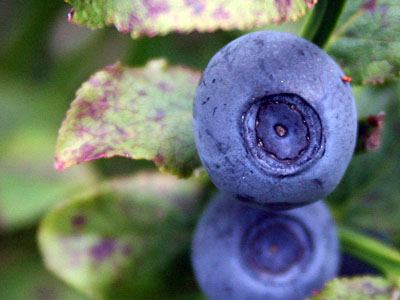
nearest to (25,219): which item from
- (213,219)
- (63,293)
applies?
(63,293)

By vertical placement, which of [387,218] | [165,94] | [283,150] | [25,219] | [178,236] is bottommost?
[25,219]

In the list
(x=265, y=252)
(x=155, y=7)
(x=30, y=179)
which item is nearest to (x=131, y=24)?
(x=155, y=7)

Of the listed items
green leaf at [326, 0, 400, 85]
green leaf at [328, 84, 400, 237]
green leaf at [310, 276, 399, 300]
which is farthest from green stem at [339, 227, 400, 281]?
green leaf at [326, 0, 400, 85]

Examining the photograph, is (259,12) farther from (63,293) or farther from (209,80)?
(63,293)

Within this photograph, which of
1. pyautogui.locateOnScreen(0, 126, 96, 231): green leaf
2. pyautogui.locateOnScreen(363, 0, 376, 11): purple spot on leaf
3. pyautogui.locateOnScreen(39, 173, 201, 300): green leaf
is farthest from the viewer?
pyautogui.locateOnScreen(0, 126, 96, 231): green leaf

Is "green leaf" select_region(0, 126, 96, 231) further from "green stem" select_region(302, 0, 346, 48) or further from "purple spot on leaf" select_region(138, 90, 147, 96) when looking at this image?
"green stem" select_region(302, 0, 346, 48)

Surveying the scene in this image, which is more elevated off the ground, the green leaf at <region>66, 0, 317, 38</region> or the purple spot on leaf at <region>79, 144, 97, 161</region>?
the green leaf at <region>66, 0, 317, 38</region>

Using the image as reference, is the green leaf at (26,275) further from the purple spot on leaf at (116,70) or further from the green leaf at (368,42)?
the green leaf at (368,42)

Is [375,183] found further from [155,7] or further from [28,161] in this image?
[28,161]
